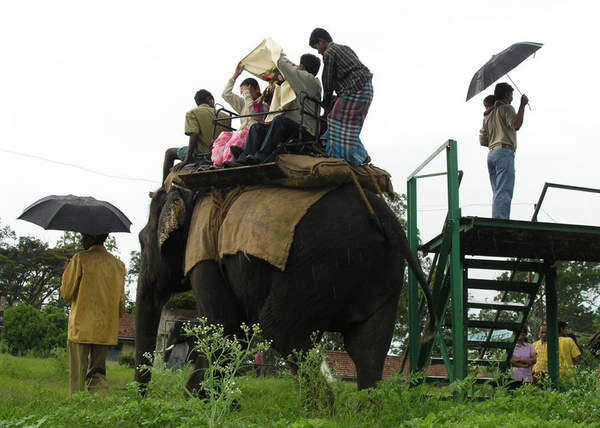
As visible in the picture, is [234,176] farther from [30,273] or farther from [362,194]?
[30,273]

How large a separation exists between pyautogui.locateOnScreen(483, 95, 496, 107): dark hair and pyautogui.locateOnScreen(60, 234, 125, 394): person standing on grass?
4.55 m

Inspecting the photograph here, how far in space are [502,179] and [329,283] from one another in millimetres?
3032

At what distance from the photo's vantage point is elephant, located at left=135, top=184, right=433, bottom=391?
17.5 feet

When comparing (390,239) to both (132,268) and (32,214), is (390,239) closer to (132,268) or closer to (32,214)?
(32,214)

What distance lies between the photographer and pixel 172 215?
21.6 feet

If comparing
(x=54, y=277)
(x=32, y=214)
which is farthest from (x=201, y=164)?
(x=54, y=277)

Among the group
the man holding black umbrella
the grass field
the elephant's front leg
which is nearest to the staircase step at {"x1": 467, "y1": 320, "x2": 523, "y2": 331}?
the man holding black umbrella

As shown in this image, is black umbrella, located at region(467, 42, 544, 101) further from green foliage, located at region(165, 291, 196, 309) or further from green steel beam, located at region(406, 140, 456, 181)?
green foliage, located at region(165, 291, 196, 309)

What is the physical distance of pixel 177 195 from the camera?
6.66 meters

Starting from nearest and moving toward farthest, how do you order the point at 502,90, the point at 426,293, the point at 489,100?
the point at 426,293 → the point at 502,90 → the point at 489,100

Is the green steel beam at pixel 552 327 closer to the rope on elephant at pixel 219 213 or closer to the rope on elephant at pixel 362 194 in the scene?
the rope on elephant at pixel 362 194

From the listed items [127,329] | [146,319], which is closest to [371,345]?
[146,319]

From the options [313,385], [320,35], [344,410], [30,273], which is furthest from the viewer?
[30,273]

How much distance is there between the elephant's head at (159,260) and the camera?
664 centimetres
